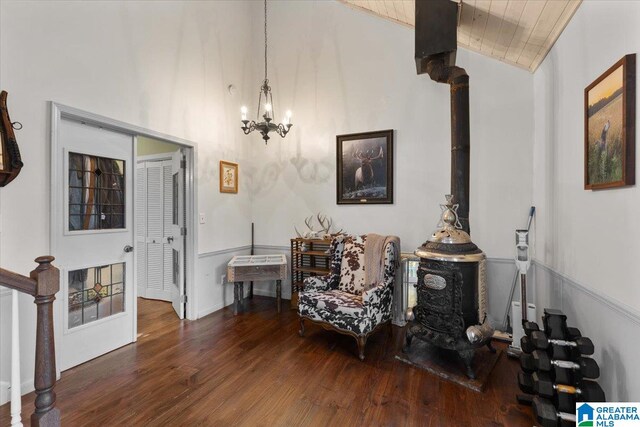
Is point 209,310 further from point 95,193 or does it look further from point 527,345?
point 527,345

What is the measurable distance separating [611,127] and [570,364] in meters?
1.37

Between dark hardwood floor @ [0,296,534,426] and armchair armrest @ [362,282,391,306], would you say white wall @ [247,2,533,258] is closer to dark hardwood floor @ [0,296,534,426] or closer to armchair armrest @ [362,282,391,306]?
armchair armrest @ [362,282,391,306]

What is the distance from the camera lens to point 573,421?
1.61m

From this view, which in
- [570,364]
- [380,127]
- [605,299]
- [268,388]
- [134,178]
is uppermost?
[380,127]

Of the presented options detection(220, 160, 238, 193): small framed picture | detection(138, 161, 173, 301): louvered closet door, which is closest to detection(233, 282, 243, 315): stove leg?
detection(138, 161, 173, 301): louvered closet door

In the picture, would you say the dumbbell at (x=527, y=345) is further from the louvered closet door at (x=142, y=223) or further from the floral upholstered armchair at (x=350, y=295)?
the louvered closet door at (x=142, y=223)

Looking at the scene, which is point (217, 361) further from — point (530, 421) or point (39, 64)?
→ point (39, 64)

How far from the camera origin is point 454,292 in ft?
7.82

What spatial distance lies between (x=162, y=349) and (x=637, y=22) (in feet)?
13.2

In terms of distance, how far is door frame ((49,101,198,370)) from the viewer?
2.25 m

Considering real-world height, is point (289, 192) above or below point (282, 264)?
above

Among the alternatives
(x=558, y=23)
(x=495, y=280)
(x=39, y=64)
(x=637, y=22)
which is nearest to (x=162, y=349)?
(x=39, y=64)

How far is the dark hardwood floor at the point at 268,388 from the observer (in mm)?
1875

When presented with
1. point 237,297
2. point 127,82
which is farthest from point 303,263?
point 127,82
